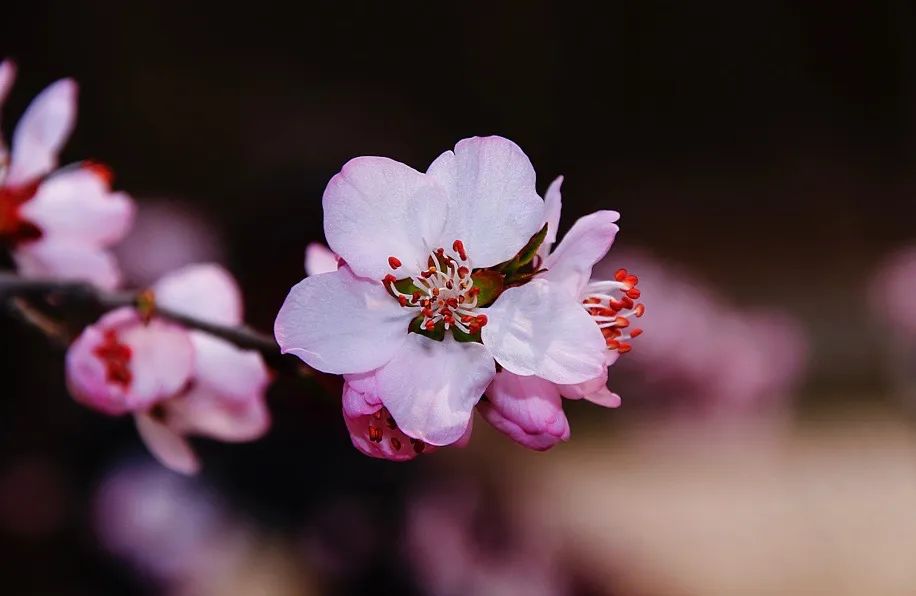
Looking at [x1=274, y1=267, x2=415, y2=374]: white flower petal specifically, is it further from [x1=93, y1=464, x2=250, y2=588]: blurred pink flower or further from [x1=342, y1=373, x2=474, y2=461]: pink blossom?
[x1=93, y1=464, x2=250, y2=588]: blurred pink flower

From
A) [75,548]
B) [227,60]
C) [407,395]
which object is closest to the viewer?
[407,395]

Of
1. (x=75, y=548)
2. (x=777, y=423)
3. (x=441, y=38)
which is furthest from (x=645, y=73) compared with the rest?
(x=75, y=548)

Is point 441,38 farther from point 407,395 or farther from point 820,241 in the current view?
point 407,395

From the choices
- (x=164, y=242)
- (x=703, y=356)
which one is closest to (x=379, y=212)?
(x=703, y=356)

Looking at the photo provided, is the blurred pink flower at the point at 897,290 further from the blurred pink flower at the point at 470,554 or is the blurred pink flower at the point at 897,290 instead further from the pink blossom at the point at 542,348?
the pink blossom at the point at 542,348

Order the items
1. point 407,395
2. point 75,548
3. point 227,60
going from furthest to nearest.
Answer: point 227,60, point 75,548, point 407,395

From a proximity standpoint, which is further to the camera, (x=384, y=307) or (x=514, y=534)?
(x=514, y=534)
